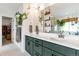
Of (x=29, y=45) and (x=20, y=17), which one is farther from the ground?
(x=20, y=17)

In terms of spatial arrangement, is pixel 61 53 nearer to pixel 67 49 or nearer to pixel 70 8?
pixel 67 49

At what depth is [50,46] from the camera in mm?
2072

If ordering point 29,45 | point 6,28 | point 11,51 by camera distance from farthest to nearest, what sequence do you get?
point 29,45
point 11,51
point 6,28

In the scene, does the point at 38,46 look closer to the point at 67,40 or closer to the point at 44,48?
the point at 44,48

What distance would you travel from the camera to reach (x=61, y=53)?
188cm

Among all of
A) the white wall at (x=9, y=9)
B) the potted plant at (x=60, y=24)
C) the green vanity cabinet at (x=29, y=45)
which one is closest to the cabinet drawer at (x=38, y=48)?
the green vanity cabinet at (x=29, y=45)

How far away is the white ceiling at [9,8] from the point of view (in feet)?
7.14

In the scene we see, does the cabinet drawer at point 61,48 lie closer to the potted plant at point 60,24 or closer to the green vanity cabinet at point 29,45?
the potted plant at point 60,24

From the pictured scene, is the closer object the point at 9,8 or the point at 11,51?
the point at 9,8

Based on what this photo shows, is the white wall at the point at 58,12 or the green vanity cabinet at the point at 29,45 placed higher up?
the white wall at the point at 58,12

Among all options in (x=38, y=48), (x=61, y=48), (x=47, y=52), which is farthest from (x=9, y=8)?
(x=61, y=48)

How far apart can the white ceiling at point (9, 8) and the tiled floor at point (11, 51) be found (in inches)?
23.7

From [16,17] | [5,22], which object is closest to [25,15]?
[16,17]

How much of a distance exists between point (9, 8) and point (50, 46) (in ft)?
3.15
